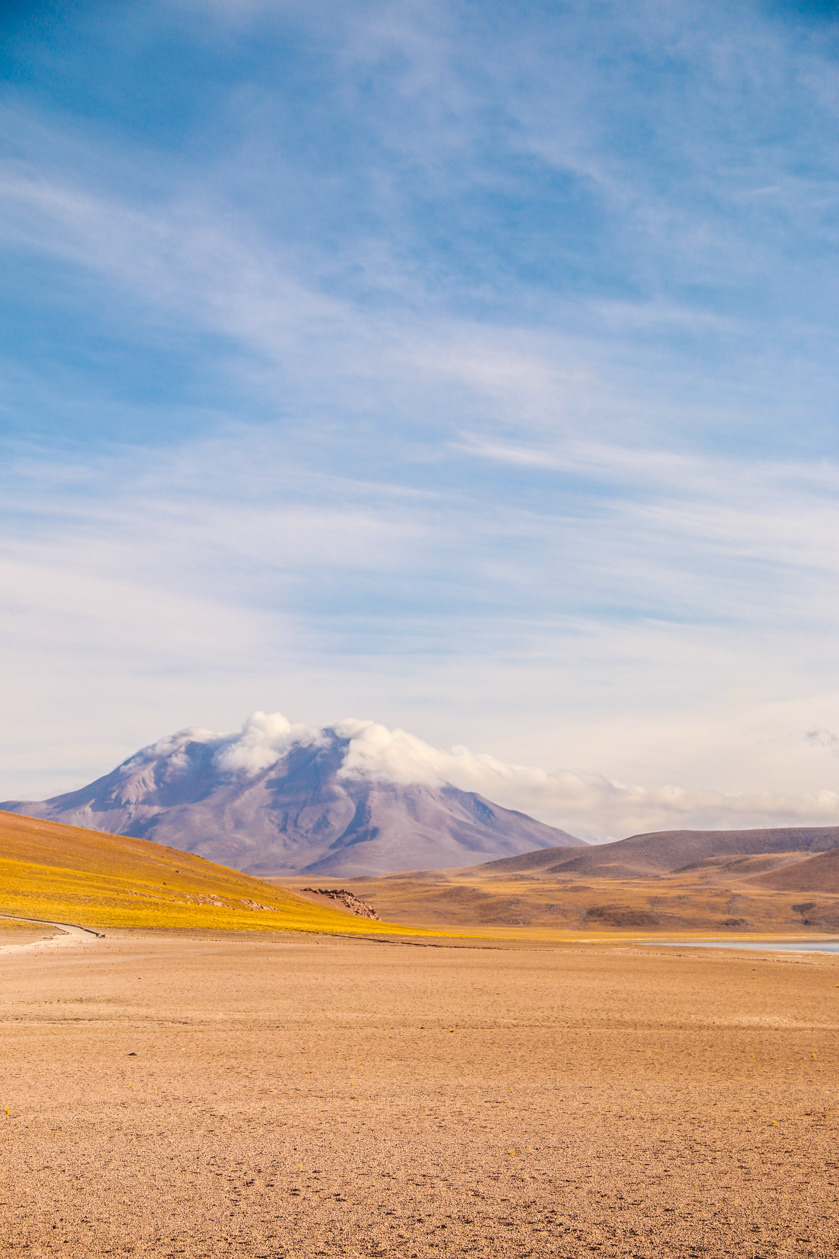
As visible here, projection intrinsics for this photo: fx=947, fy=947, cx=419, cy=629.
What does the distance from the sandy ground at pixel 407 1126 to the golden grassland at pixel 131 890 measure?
36330 millimetres

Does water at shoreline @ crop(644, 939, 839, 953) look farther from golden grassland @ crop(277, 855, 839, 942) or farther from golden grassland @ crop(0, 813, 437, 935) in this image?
golden grassland @ crop(277, 855, 839, 942)

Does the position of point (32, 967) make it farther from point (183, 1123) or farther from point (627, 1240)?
point (627, 1240)

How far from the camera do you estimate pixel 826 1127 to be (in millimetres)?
14102

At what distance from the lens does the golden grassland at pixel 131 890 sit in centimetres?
6234

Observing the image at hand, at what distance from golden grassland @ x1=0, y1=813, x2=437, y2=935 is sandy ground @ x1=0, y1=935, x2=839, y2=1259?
3633cm

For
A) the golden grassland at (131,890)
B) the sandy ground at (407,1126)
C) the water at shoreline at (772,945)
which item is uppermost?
the sandy ground at (407,1126)

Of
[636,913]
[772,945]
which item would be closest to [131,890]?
[772,945]

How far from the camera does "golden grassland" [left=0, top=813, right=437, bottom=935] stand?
2454 inches

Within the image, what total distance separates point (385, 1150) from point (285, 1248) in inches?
132

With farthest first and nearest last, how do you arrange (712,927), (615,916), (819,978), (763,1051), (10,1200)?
1. (615,916)
2. (712,927)
3. (819,978)
4. (763,1051)
5. (10,1200)

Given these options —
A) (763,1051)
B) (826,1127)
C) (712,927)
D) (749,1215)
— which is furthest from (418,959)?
(712,927)

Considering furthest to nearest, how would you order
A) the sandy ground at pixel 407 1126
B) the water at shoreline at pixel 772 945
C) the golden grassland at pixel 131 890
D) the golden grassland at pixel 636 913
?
the golden grassland at pixel 636 913
the water at shoreline at pixel 772 945
the golden grassland at pixel 131 890
the sandy ground at pixel 407 1126

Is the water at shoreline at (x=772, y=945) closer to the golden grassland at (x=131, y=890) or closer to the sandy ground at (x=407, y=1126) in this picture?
the golden grassland at (x=131, y=890)

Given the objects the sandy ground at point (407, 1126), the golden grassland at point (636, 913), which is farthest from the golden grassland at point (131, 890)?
the golden grassland at point (636, 913)
